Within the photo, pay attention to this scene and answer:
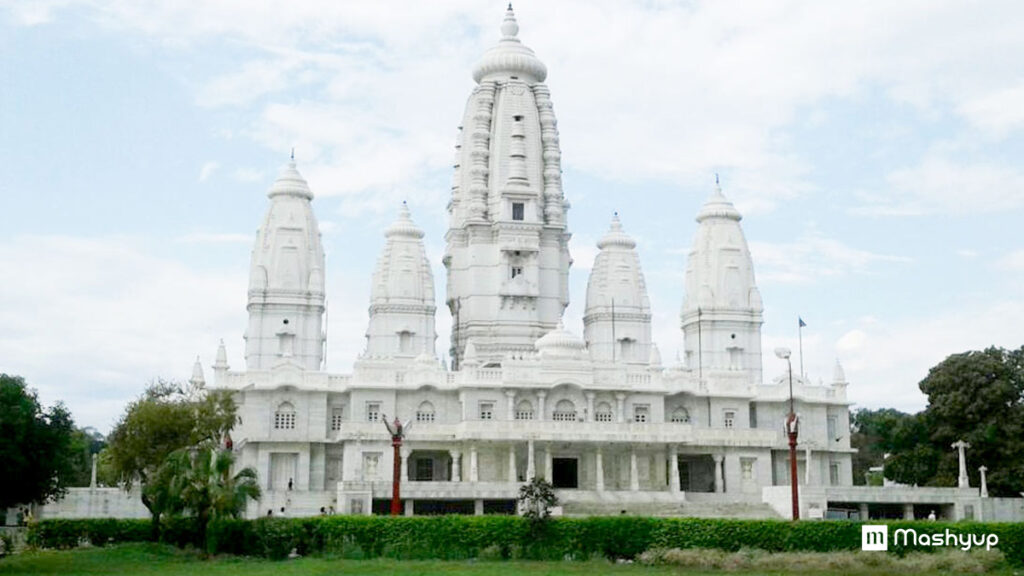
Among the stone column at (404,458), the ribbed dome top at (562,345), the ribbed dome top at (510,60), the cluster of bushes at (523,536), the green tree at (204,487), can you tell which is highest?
the ribbed dome top at (510,60)

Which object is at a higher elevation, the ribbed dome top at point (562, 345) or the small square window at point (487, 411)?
the ribbed dome top at point (562, 345)

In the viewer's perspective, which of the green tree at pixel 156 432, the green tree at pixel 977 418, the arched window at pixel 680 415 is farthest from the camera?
the arched window at pixel 680 415

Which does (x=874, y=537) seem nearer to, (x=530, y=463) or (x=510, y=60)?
(x=530, y=463)

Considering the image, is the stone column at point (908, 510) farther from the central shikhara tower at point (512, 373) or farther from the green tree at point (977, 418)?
the green tree at point (977, 418)

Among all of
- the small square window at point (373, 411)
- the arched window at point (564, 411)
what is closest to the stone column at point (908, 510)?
the arched window at point (564, 411)

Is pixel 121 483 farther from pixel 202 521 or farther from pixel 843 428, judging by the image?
pixel 843 428

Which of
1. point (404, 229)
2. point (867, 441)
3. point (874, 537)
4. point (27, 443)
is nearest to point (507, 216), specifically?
point (404, 229)

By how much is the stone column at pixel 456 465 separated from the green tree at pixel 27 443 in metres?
20.2

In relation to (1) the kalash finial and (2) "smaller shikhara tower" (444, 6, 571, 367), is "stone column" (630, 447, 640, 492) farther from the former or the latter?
(1) the kalash finial

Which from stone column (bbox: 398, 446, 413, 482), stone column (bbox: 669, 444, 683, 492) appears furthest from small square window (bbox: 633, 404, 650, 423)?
stone column (bbox: 398, 446, 413, 482)

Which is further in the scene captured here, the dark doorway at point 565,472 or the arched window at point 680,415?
the arched window at point 680,415

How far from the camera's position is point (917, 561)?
37250mm

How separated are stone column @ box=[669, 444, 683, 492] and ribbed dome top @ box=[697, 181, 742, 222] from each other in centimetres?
2331

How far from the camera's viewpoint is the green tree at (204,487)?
41.9m
